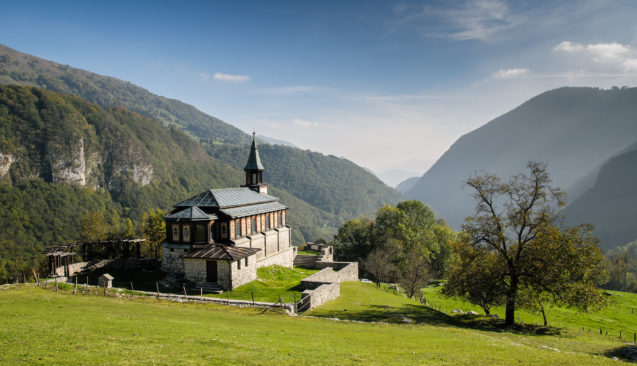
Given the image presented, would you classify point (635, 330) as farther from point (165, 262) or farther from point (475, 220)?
point (165, 262)

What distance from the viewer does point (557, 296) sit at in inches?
1093

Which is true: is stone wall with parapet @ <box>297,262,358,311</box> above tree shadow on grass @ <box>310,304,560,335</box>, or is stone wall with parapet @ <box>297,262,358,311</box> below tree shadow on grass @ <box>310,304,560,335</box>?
above

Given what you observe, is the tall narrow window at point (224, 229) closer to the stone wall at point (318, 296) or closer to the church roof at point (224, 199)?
the church roof at point (224, 199)

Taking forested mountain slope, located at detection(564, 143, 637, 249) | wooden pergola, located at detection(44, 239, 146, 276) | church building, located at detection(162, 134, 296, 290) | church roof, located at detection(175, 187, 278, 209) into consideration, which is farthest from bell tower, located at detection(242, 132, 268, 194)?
forested mountain slope, located at detection(564, 143, 637, 249)

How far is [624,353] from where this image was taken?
21766 mm

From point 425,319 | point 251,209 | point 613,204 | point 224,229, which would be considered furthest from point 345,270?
point 613,204

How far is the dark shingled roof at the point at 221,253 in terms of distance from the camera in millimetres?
33700

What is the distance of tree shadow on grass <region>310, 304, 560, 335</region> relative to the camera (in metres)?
27.1

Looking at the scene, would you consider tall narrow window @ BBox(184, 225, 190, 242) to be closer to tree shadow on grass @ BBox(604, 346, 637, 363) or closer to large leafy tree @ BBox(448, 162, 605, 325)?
large leafy tree @ BBox(448, 162, 605, 325)

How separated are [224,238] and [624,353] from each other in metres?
33.7

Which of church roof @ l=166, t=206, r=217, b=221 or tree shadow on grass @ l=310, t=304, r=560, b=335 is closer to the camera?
tree shadow on grass @ l=310, t=304, r=560, b=335

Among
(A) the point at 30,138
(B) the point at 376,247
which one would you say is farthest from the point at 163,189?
(B) the point at 376,247

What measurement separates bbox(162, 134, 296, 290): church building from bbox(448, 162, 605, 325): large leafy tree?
780 inches

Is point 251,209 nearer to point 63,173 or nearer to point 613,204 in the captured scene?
point 63,173
